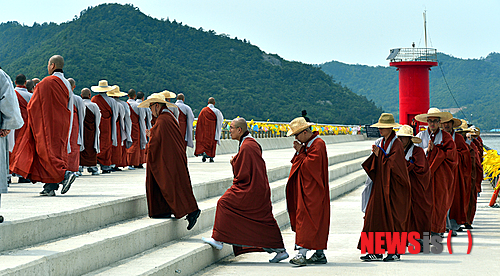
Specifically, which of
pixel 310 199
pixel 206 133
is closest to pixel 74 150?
pixel 310 199

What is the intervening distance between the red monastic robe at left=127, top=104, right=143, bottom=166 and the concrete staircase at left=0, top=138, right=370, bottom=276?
5162 millimetres

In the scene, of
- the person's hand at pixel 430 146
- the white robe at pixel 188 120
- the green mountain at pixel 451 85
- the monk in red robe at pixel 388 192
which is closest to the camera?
the monk in red robe at pixel 388 192

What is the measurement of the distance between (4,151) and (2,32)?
76.7m

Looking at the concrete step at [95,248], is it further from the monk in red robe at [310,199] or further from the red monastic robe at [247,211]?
the monk in red robe at [310,199]

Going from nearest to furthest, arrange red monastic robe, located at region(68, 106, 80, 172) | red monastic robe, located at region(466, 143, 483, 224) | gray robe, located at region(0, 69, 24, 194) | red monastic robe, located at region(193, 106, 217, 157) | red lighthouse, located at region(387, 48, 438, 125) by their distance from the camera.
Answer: gray robe, located at region(0, 69, 24, 194), red monastic robe, located at region(68, 106, 80, 172), red monastic robe, located at region(466, 143, 483, 224), red monastic robe, located at region(193, 106, 217, 157), red lighthouse, located at region(387, 48, 438, 125)

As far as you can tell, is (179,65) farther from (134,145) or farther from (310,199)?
(310,199)

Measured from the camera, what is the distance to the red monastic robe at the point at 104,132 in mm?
11727

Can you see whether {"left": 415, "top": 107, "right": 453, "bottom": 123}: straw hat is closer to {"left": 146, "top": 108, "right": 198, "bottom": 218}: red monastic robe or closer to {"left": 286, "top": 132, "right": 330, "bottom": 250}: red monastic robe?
{"left": 286, "top": 132, "right": 330, "bottom": 250}: red monastic robe

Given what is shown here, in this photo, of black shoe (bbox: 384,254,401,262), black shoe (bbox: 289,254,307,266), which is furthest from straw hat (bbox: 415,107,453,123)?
black shoe (bbox: 289,254,307,266)

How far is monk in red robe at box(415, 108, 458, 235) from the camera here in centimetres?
802

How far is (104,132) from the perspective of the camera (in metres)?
11.8

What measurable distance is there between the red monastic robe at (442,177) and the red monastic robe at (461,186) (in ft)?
3.35

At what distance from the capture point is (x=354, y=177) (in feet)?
55.2

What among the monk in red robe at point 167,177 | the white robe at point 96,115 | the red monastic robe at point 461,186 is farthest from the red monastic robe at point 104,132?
the red monastic robe at point 461,186
